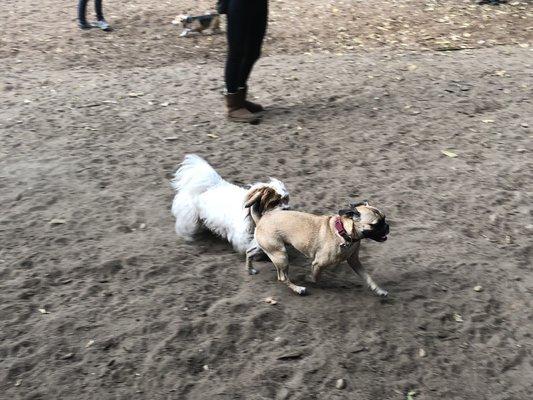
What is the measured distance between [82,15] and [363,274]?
21.6 feet

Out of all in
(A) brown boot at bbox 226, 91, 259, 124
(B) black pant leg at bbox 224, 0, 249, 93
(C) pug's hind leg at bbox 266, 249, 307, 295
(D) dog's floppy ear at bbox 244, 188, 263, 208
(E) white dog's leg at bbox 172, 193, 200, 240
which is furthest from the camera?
(A) brown boot at bbox 226, 91, 259, 124

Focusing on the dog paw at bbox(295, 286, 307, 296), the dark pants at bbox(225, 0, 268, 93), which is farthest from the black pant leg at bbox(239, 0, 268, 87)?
the dog paw at bbox(295, 286, 307, 296)

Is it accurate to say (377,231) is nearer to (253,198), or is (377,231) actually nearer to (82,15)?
(253,198)

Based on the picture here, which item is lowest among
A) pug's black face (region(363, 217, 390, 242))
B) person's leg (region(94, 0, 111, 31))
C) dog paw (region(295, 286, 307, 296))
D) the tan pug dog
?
person's leg (region(94, 0, 111, 31))

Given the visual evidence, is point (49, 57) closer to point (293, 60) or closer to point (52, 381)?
point (293, 60)

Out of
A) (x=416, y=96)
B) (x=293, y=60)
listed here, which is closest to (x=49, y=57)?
(x=293, y=60)

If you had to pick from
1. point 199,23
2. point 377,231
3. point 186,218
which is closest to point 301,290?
point 377,231

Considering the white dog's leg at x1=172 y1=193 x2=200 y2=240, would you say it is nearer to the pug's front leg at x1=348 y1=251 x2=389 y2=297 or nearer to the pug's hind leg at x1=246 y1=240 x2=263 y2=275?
the pug's hind leg at x1=246 y1=240 x2=263 y2=275

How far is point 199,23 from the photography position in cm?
835

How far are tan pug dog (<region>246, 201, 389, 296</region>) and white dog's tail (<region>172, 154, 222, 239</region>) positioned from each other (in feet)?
1.79

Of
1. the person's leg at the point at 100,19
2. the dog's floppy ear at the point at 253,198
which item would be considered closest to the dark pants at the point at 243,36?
the dog's floppy ear at the point at 253,198

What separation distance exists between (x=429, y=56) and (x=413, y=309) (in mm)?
4836

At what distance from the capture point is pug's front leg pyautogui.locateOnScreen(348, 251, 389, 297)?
3.26 metres

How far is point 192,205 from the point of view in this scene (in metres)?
3.73
